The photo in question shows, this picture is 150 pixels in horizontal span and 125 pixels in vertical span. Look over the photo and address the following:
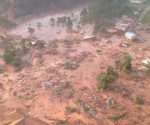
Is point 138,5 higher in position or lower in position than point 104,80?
higher

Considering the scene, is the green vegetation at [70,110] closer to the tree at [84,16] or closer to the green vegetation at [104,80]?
the green vegetation at [104,80]

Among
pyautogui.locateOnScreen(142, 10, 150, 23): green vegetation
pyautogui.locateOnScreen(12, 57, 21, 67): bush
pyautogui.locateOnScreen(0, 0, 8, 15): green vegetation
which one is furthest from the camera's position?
pyautogui.locateOnScreen(0, 0, 8, 15): green vegetation

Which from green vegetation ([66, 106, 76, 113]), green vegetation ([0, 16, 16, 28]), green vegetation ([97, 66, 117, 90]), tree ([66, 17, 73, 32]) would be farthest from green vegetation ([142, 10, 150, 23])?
green vegetation ([66, 106, 76, 113])

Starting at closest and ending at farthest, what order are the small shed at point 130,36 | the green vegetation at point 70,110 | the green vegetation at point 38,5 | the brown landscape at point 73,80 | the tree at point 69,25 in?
the brown landscape at point 73,80 < the green vegetation at point 70,110 < the small shed at point 130,36 < the tree at point 69,25 < the green vegetation at point 38,5

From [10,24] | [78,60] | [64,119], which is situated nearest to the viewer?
[64,119]

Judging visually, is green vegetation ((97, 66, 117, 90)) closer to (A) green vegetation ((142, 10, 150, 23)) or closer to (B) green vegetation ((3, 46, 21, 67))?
(B) green vegetation ((3, 46, 21, 67))

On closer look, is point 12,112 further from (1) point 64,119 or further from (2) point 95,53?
(2) point 95,53

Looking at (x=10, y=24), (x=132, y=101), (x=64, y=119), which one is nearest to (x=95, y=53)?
(x=132, y=101)

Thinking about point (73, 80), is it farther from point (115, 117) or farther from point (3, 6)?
point (3, 6)

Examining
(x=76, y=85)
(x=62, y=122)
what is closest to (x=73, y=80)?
(x=76, y=85)

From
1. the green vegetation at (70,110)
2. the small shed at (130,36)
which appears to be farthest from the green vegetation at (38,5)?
the green vegetation at (70,110)

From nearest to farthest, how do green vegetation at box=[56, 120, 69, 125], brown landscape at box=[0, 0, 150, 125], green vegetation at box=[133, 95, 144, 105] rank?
green vegetation at box=[56, 120, 69, 125] → brown landscape at box=[0, 0, 150, 125] → green vegetation at box=[133, 95, 144, 105]
